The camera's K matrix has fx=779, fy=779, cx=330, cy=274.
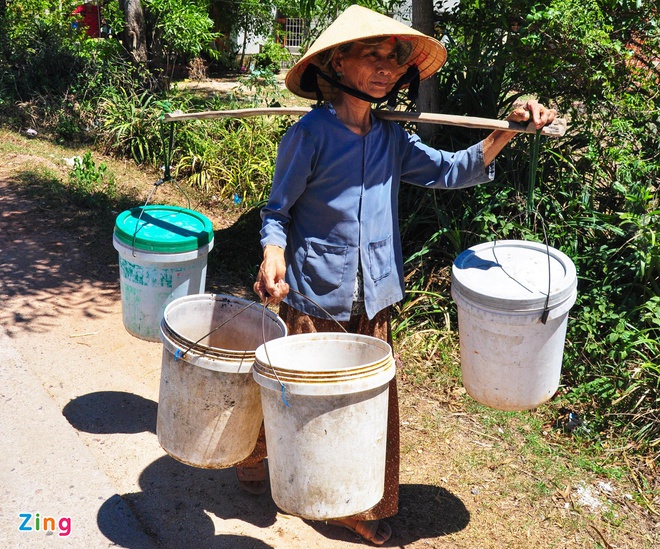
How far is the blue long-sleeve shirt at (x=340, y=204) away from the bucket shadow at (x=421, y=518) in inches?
39.6

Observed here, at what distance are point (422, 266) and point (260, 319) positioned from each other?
2158 millimetres

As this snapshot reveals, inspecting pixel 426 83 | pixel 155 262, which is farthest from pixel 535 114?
pixel 426 83

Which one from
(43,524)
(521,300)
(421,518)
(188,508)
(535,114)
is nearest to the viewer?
(521,300)

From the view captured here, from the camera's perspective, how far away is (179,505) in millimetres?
3383

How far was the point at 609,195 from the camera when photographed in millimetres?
5004

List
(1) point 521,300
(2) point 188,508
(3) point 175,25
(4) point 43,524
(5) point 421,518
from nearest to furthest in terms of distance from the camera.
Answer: (1) point 521,300, (4) point 43,524, (2) point 188,508, (5) point 421,518, (3) point 175,25

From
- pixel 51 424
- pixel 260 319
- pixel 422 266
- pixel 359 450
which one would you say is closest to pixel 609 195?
pixel 422 266

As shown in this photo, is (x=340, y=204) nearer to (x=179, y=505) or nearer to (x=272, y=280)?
(x=272, y=280)

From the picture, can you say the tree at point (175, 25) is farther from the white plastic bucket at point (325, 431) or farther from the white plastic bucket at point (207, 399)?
the white plastic bucket at point (325, 431)

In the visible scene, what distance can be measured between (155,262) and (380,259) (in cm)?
102

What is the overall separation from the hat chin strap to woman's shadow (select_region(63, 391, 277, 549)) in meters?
1.77

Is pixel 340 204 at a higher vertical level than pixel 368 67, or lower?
lower

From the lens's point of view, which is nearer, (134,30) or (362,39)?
(362,39)

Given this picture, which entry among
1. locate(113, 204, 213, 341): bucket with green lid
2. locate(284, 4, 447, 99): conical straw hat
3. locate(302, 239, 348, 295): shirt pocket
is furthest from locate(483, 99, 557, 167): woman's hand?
locate(113, 204, 213, 341): bucket with green lid
